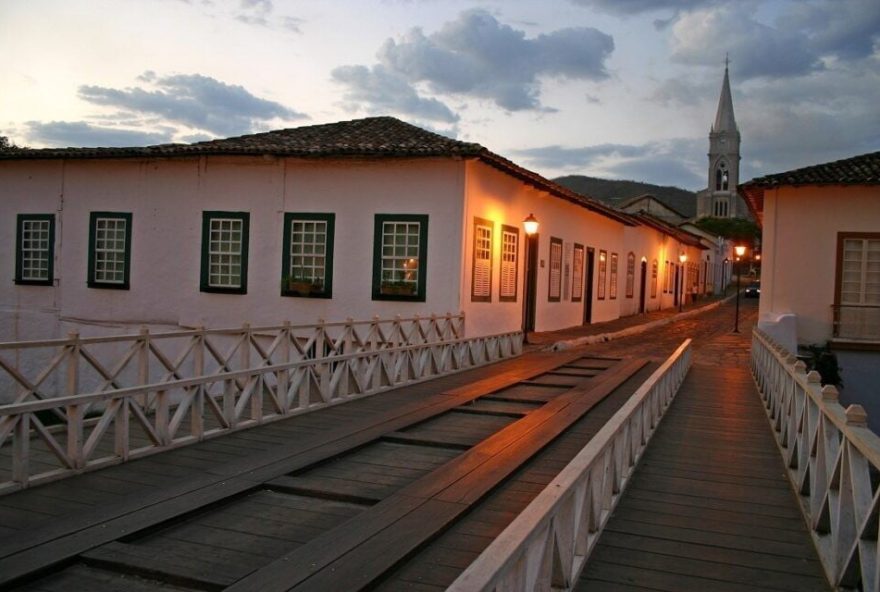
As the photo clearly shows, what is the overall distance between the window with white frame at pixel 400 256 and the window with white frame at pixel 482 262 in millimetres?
1069

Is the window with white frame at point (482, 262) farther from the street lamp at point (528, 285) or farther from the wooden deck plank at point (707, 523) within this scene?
the wooden deck plank at point (707, 523)

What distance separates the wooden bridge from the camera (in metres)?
4.03

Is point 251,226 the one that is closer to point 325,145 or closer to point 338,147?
point 325,145

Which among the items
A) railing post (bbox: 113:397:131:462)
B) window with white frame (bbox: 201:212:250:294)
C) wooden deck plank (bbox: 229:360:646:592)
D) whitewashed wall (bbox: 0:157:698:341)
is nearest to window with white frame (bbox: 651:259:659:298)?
whitewashed wall (bbox: 0:157:698:341)

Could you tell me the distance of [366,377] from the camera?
10281 millimetres

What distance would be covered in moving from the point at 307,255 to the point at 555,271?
301 inches

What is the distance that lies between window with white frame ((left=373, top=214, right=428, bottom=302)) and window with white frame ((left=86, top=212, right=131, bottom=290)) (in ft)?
20.3

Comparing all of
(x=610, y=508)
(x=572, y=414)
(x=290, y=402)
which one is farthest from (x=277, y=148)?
(x=610, y=508)

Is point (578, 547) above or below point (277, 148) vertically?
below

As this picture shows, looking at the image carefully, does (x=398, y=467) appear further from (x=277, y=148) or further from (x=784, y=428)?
(x=277, y=148)

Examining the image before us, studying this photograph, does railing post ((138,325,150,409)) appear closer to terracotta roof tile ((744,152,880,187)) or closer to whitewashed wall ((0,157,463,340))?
whitewashed wall ((0,157,463,340))

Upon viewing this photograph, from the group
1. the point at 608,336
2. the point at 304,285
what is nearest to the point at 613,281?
the point at 608,336

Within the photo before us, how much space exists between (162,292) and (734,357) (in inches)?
512

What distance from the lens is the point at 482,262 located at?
1628 centimetres
